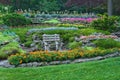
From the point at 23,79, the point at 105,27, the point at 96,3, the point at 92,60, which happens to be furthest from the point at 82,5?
the point at 23,79

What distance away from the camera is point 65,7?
39969mm

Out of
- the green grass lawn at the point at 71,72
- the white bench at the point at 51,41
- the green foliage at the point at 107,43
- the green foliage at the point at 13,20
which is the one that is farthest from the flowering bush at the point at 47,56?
the green foliage at the point at 13,20

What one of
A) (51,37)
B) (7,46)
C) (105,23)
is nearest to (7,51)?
(7,46)

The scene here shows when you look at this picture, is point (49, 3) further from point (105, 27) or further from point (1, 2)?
point (105, 27)

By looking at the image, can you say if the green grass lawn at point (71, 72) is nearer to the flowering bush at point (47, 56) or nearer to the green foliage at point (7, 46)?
the flowering bush at point (47, 56)

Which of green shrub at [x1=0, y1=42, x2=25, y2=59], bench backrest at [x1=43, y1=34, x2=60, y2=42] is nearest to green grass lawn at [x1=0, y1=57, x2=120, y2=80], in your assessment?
green shrub at [x1=0, y1=42, x2=25, y2=59]

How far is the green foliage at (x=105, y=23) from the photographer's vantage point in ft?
69.5

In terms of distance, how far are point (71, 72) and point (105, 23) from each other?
10.1m

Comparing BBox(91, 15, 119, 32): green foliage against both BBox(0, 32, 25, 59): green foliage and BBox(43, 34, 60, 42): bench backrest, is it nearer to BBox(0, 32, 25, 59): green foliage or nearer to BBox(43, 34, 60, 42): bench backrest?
BBox(43, 34, 60, 42): bench backrest

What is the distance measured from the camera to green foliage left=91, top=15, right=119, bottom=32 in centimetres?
2119

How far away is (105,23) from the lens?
21281 mm

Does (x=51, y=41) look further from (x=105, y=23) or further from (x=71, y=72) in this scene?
(x=71, y=72)

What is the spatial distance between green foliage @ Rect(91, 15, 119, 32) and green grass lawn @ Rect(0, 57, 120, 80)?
8533mm

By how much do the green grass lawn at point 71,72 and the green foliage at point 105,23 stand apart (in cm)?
853
